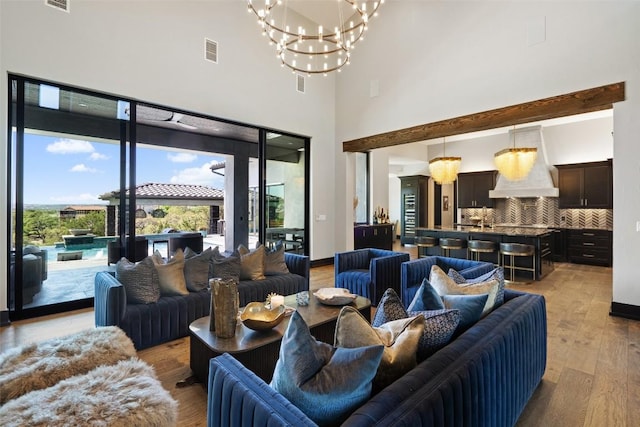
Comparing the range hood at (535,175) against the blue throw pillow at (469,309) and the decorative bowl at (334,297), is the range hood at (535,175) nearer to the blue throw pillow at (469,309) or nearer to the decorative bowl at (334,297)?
the decorative bowl at (334,297)

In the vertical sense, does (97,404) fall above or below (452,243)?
below

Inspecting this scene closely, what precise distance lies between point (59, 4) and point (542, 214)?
434 inches

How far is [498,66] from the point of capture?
495 cm

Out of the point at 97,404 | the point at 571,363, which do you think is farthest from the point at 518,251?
the point at 97,404

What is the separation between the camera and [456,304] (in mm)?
1765

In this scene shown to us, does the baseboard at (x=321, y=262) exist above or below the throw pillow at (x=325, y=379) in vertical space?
below

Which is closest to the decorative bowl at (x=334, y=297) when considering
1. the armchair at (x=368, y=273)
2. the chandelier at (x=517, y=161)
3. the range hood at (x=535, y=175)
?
the armchair at (x=368, y=273)

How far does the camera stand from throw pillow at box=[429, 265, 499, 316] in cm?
192

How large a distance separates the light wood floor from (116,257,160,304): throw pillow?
493 millimetres

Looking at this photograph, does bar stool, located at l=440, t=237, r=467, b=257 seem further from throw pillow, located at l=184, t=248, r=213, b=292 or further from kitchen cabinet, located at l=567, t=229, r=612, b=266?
throw pillow, located at l=184, t=248, r=213, b=292

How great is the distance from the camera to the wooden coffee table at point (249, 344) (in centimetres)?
207

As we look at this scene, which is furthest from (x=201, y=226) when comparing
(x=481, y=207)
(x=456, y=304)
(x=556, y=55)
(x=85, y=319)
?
(x=481, y=207)

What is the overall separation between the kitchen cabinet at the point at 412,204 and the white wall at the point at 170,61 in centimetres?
541

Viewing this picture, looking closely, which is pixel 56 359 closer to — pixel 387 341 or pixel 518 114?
pixel 387 341
